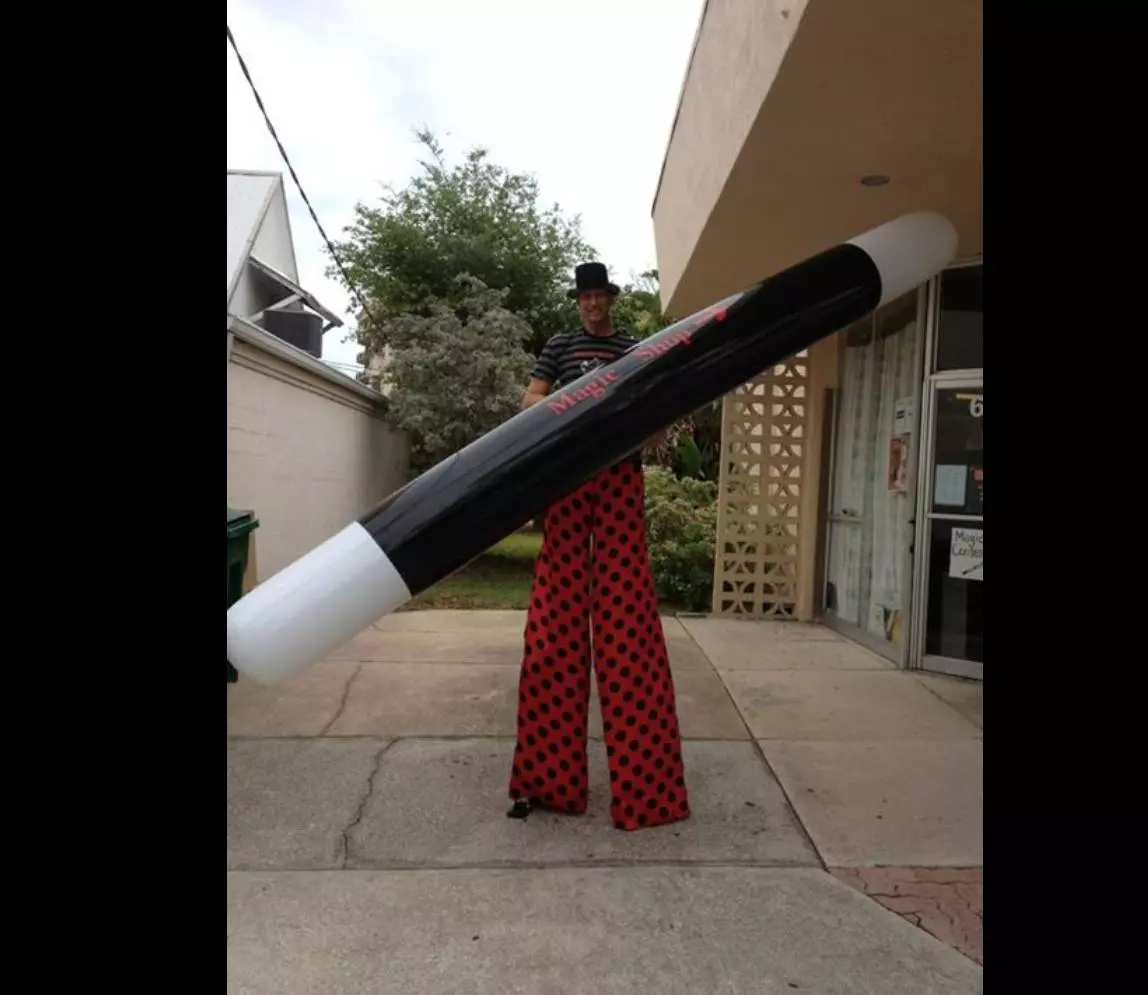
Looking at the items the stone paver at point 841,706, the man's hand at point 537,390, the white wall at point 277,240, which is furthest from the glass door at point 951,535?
the white wall at point 277,240

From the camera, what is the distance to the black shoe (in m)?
2.97

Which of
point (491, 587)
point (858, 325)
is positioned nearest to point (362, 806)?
point (858, 325)

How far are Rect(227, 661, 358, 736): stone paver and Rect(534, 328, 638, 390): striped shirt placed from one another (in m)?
1.76

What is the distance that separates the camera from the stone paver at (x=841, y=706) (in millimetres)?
4016

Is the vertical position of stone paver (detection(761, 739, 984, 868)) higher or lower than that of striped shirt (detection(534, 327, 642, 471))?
lower

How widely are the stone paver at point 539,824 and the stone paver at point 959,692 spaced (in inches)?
56.3

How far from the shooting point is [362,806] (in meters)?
3.11

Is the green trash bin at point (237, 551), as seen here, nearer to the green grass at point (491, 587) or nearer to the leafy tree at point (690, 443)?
the green grass at point (491, 587)

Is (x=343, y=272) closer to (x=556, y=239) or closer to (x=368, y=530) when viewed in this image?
(x=556, y=239)

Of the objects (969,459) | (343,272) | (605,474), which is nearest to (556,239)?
(343,272)

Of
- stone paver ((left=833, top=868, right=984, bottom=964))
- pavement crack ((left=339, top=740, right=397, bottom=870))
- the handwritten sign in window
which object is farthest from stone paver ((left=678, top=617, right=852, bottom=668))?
stone paver ((left=833, top=868, right=984, bottom=964))

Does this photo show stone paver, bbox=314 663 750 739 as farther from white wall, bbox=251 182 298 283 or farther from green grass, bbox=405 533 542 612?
white wall, bbox=251 182 298 283

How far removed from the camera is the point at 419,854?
2.73 m
